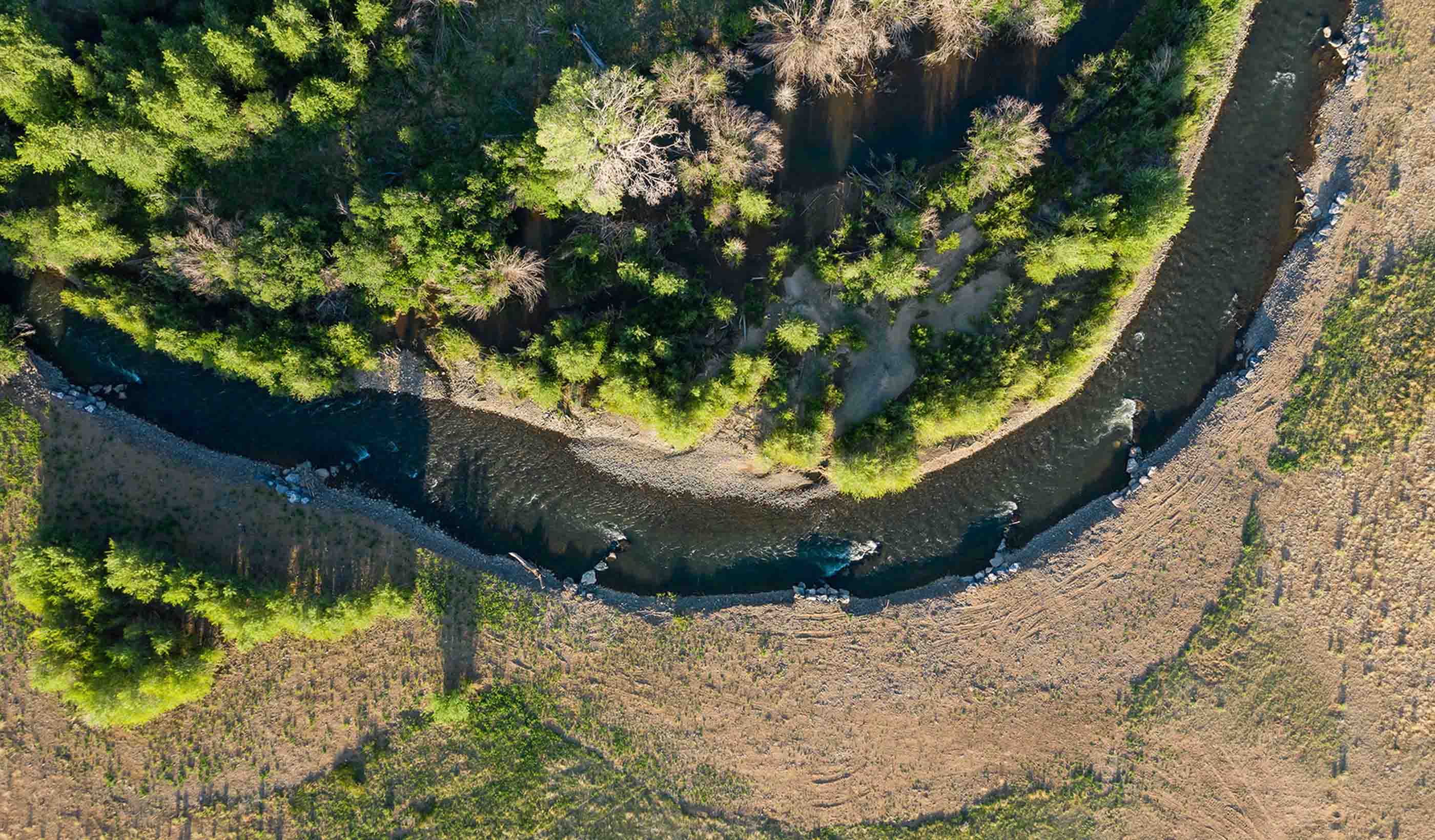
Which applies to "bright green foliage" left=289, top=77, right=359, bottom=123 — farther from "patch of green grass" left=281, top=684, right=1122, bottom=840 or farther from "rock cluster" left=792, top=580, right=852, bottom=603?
"rock cluster" left=792, top=580, right=852, bottom=603

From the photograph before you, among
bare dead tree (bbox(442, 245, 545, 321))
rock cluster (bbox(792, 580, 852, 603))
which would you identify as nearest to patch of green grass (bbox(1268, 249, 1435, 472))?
rock cluster (bbox(792, 580, 852, 603))

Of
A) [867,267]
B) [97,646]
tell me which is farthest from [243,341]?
[867,267]

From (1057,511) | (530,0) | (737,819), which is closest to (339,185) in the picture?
(530,0)

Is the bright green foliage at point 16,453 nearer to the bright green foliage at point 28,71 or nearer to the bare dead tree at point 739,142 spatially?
the bright green foliage at point 28,71

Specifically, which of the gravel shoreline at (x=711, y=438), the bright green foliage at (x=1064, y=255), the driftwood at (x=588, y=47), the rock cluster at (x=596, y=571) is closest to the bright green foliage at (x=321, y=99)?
the driftwood at (x=588, y=47)

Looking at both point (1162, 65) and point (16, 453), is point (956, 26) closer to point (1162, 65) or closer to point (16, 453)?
point (1162, 65)

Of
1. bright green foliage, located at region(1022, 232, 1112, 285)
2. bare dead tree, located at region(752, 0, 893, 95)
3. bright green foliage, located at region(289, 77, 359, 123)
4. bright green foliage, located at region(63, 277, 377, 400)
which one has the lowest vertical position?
bright green foliage, located at region(63, 277, 377, 400)
